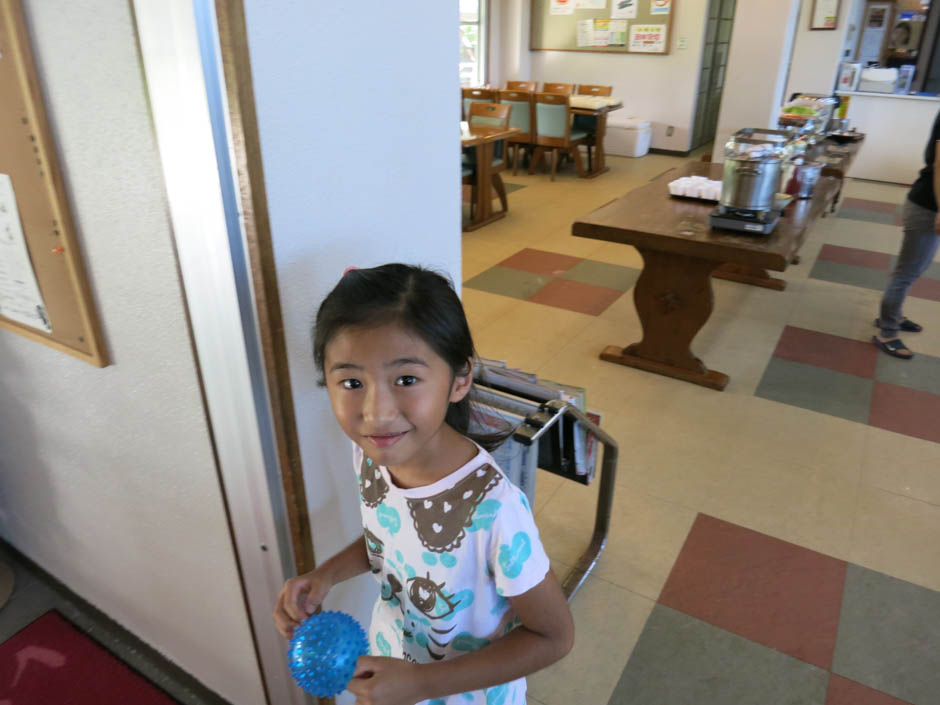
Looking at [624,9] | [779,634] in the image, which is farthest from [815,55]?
[779,634]

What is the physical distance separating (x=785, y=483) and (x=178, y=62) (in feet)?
7.59

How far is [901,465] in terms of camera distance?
2443 millimetres

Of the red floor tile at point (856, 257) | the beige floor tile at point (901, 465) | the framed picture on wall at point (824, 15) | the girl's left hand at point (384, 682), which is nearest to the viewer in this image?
the girl's left hand at point (384, 682)

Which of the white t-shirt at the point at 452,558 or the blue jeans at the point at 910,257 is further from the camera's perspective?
the blue jeans at the point at 910,257

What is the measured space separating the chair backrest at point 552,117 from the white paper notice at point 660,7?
92.2 inches

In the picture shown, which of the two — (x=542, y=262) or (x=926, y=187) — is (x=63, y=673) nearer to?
(x=542, y=262)

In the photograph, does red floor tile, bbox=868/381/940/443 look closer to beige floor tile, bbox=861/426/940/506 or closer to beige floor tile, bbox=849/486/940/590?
beige floor tile, bbox=861/426/940/506

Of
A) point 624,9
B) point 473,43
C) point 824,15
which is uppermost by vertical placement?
point 624,9

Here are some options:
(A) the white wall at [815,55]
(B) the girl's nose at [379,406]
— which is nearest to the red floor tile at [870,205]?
(A) the white wall at [815,55]

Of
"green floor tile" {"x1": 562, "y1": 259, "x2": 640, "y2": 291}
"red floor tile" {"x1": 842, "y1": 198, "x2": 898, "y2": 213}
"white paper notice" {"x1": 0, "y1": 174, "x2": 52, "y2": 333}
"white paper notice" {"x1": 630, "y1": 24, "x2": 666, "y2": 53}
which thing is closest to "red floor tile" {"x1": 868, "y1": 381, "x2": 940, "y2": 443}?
"green floor tile" {"x1": 562, "y1": 259, "x2": 640, "y2": 291}

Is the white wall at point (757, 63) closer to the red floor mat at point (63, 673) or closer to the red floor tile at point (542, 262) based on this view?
the red floor tile at point (542, 262)

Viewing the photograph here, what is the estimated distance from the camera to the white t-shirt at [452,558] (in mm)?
839

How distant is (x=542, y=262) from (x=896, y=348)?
2.14 m

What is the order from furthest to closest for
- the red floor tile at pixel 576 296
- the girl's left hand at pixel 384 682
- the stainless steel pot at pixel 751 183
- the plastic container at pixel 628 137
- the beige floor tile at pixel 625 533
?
the plastic container at pixel 628 137
the red floor tile at pixel 576 296
the stainless steel pot at pixel 751 183
the beige floor tile at pixel 625 533
the girl's left hand at pixel 384 682
